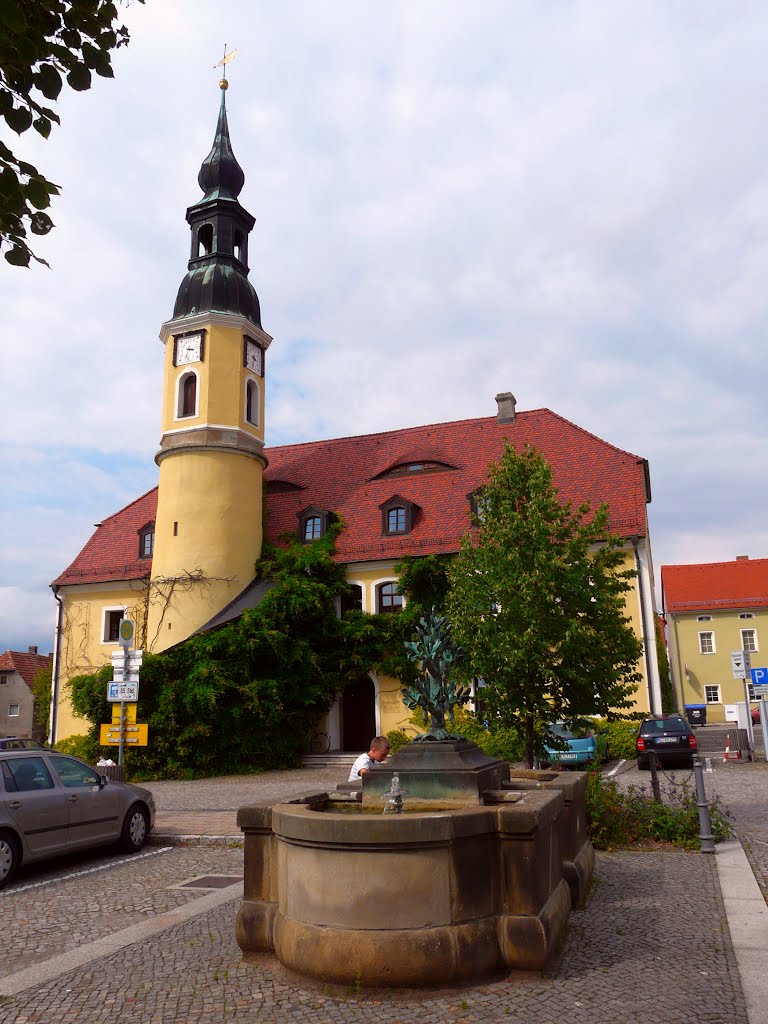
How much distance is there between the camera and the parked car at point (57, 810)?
926cm

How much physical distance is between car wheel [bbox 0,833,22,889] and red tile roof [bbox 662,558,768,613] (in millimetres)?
47215

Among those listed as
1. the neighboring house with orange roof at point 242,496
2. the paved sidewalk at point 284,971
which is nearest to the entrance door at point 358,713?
the neighboring house with orange roof at point 242,496

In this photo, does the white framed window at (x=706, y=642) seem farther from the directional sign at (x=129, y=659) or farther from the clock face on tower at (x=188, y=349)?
the directional sign at (x=129, y=659)

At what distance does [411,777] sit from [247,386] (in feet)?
76.3

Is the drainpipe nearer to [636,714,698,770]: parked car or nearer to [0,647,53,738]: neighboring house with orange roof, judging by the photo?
[636,714,698,770]: parked car

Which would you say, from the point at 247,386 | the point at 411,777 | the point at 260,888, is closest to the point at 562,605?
the point at 411,777

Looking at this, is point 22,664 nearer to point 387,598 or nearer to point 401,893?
point 387,598

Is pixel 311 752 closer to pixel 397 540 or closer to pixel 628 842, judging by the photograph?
pixel 397 540

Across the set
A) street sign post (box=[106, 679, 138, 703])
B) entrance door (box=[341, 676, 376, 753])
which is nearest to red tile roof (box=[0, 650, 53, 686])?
entrance door (box=[341, 676, 376, 753])

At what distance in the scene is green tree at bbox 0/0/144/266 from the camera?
4.52 meters

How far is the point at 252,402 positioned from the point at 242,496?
364cm

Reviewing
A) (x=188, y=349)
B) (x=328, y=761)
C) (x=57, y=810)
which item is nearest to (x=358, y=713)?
(x=328, y=761)

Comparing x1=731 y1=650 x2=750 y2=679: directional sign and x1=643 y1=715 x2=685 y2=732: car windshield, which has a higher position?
x1=731 y1=650 x2=750 y2=679: directional sign

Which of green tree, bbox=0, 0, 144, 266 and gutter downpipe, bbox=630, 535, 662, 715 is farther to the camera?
gutter downpipe, bbox=630, 535, 662, 715
